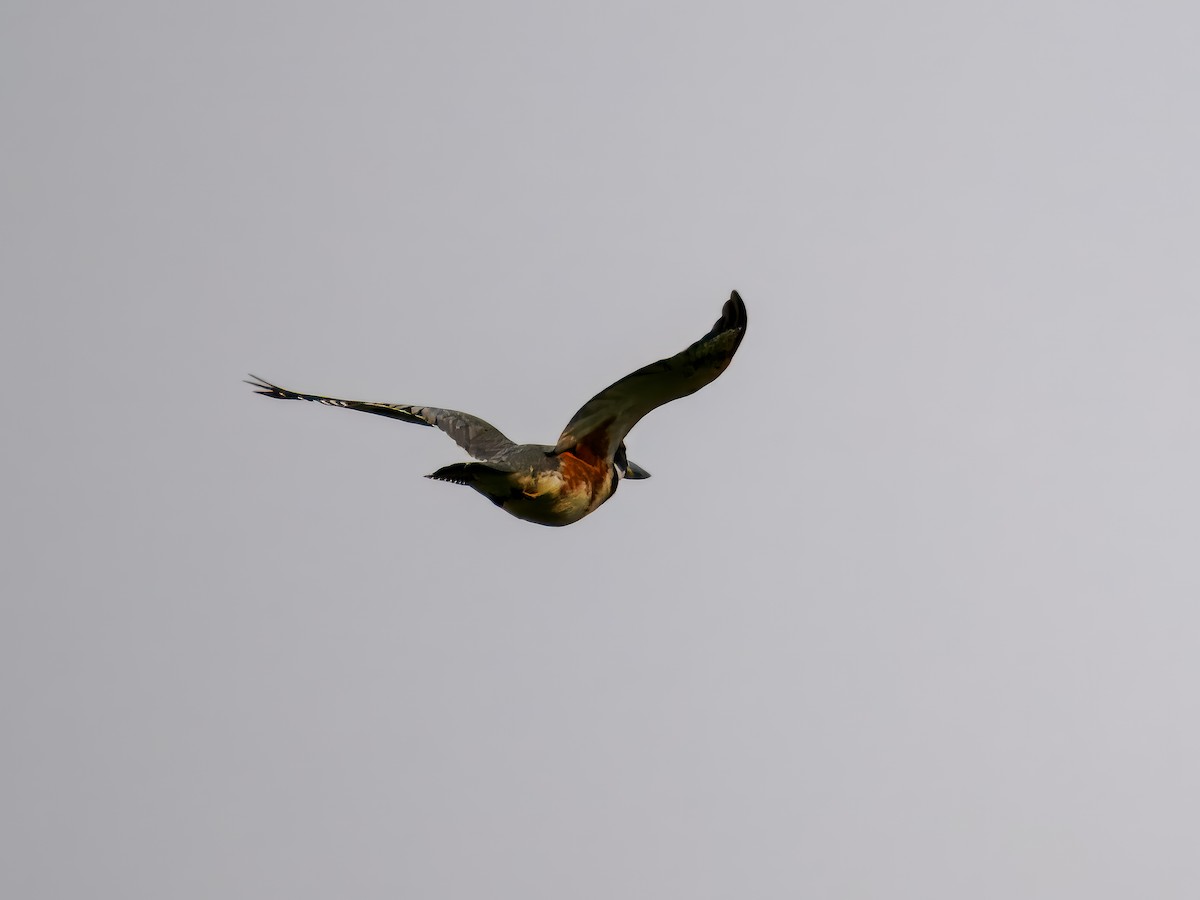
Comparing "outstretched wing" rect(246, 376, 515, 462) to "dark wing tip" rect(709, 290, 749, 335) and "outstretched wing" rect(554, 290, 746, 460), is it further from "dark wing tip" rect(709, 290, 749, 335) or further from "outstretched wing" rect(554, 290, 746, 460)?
"dark wing tip" rect(709, 290, 749, 335)

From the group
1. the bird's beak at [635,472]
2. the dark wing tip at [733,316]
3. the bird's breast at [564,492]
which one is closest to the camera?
the dark wing tip at [733,316]

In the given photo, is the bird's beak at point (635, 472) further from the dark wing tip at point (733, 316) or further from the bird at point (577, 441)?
the dark wing tip at point (733, 316)

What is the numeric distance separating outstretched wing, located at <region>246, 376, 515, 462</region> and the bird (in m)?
0.01

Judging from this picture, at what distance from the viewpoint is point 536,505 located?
15469mm

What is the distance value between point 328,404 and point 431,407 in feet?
4.97

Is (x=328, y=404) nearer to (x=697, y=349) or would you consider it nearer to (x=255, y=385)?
(x=255, y=385)

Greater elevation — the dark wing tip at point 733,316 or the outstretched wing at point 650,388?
the dark wing tip at point 733,316

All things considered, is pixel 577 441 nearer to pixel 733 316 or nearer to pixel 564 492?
pixel 564 492

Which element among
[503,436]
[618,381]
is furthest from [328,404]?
[618,381]

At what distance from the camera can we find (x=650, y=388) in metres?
15.0

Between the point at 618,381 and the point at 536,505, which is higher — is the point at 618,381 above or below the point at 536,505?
above

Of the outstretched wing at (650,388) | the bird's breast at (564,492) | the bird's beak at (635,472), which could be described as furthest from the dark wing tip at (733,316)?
the bird's beak at (635,472)

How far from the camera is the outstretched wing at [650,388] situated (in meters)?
14.2

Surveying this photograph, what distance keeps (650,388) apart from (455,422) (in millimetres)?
2528
